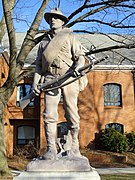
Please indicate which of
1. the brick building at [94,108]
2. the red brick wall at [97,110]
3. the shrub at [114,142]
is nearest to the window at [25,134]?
the brick building at [94,108]

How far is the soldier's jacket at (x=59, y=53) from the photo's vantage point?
463 centimetres

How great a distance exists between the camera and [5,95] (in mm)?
12297

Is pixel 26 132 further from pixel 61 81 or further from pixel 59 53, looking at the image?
pixel 61 81

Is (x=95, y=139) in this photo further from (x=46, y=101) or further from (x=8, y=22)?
(x=46, y=101)

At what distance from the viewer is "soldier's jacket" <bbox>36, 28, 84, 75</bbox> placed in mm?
4633

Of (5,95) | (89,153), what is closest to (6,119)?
(89,153)

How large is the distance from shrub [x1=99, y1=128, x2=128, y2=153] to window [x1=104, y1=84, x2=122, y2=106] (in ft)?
9.93

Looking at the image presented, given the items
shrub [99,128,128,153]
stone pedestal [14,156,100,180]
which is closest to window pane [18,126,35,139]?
shrub [99,128,128,153]

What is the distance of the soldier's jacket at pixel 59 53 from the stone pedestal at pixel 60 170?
136 cm

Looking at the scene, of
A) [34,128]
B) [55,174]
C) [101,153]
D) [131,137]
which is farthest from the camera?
[34,128]

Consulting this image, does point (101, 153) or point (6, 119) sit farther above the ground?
point (6, 119)

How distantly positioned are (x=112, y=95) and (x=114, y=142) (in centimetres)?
463

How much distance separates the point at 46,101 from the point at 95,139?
18629 mm

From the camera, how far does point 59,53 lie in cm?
471
